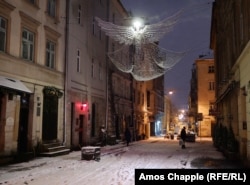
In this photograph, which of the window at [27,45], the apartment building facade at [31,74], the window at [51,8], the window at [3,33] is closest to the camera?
the window at [3,33]

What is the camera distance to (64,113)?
73.8 feet

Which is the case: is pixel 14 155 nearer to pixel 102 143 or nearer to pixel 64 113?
pixel 64 113

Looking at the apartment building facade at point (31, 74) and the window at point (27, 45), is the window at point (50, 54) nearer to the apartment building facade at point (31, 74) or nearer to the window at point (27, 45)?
the apartment building facade at point (31, 74)

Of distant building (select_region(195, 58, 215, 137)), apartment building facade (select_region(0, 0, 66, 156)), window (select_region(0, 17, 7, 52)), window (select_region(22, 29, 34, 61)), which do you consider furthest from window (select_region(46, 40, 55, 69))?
distant building (select_region(195, 58, 215, 137))

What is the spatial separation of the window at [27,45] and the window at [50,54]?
1775 mm

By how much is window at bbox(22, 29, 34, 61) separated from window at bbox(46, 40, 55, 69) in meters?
1.77

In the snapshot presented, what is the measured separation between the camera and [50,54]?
69.8ft

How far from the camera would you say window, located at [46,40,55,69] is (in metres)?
20.9

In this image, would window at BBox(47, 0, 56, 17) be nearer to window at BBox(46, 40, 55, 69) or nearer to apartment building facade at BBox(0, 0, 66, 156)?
apartment building facade at BBox(0, 0, 66, 156)

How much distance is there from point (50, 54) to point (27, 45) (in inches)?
110

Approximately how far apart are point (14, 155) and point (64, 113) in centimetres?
610

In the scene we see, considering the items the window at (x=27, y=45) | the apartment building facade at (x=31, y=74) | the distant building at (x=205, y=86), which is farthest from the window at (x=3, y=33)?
the distant building at (x=205, y=86)

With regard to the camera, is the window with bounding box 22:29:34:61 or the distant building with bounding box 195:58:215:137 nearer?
the window with bounding box 22:29:34:61

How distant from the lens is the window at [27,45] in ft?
59.9
